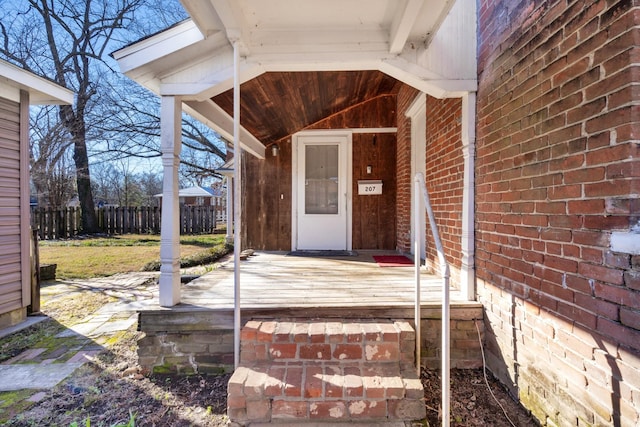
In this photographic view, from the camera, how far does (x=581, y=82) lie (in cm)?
146

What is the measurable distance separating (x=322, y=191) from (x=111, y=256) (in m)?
5.55

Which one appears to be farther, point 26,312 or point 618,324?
point 26,312

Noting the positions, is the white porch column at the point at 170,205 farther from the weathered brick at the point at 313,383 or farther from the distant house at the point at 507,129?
the weathered brick at the point at 313,383

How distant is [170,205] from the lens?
243 centimetres

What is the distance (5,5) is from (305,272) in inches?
559

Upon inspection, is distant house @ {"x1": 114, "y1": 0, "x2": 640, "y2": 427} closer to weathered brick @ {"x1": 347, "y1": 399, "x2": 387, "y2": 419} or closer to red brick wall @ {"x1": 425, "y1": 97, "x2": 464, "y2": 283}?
red brick wall @ {"x1": 425, "y1": 97, "x2": 464, "y2": 283}

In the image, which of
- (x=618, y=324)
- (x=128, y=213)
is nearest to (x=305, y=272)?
(x=618, y=324)

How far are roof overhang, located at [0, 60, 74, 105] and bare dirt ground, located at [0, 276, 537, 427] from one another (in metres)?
3.00

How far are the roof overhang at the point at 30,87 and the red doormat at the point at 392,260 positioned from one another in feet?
14.3

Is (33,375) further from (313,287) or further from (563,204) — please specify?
(563,204)

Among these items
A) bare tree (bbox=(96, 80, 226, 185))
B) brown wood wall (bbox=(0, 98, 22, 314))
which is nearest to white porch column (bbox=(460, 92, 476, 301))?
brown wood wall (bbox=(0, 98, 22, 314))

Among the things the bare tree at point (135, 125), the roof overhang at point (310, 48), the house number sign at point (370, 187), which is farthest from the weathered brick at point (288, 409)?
the bare tree at point (135, 125)

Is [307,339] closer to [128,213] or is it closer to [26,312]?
[26,312]

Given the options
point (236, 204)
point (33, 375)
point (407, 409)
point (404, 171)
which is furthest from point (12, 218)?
point (404, 171)
